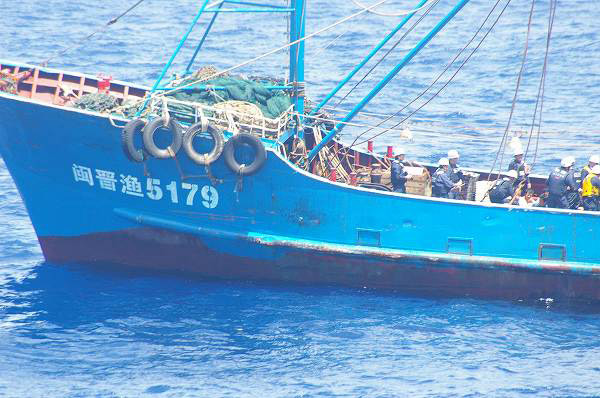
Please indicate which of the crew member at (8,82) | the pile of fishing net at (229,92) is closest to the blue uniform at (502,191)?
the pile of fishing net at (229,92)

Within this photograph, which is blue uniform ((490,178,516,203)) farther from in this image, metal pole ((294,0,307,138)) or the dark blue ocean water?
metal pole ((294,0,307,138))

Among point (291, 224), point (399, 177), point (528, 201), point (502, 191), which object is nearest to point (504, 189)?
point (502, 191)

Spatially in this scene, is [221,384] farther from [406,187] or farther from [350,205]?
[406,187]

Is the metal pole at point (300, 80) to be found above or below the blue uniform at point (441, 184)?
above

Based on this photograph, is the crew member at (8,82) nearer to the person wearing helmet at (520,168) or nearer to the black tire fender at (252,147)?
the black tire fender at (252,147)

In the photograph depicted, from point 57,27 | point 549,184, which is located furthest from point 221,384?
point 57,27

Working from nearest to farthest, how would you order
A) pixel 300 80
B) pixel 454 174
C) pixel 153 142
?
pixel 153 142 < pixel 454 174 < pixel 300 80

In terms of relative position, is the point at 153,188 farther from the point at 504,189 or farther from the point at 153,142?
the point at 504,189

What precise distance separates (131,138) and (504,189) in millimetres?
6514

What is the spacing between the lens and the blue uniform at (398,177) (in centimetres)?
1720

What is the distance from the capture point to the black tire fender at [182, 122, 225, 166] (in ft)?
52.5

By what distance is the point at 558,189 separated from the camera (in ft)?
54.8

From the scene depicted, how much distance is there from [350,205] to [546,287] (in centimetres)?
369

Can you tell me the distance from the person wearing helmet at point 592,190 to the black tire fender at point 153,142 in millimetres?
6946
